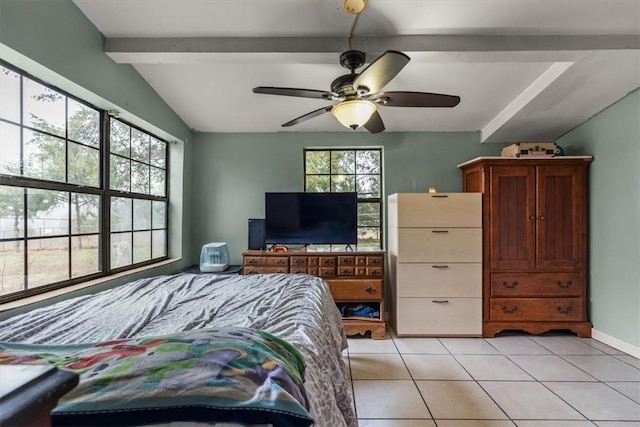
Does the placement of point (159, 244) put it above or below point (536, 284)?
above

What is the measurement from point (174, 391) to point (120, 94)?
2.43m

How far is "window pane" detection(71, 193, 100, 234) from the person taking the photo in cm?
203

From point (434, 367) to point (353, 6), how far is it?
8.62ft

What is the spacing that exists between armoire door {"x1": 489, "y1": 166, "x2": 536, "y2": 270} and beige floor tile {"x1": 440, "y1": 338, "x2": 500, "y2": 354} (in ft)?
2.45

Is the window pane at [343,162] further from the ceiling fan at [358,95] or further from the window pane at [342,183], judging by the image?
the ceiling fan at [358,95]

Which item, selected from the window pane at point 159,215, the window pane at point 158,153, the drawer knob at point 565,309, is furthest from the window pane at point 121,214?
the drawer knob at point 565,309

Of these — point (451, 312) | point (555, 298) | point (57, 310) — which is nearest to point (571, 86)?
point (555, 298)

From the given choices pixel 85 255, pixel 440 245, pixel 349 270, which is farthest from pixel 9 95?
pixel 440 245

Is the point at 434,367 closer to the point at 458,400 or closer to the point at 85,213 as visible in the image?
the point at 458,400

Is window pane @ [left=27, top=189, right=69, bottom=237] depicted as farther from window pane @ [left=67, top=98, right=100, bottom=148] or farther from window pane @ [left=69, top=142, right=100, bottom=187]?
window pane @ [left=67, top=98, right=100, bottom=148]

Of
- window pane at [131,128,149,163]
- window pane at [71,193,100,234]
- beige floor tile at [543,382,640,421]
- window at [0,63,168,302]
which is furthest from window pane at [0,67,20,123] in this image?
beige floor tile at [543,382,640,421]

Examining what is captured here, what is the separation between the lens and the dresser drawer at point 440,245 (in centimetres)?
289

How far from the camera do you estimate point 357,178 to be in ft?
11.7

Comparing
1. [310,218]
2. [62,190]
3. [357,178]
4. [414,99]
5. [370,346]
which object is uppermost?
[414,99]
